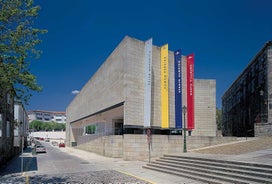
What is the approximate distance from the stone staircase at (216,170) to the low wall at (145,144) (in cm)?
558

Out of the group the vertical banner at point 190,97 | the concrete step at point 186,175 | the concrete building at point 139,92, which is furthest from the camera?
the vertical banner at point 190,97

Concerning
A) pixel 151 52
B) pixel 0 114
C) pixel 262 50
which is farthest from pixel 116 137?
pixel 262 50

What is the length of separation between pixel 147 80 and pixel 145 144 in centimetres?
650

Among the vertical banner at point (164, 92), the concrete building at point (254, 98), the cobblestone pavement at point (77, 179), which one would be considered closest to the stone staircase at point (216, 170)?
the cobblestone pavement at point (77, 179)

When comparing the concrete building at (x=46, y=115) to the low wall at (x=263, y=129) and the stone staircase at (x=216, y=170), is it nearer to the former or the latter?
the low wall at (x=263, y=129)

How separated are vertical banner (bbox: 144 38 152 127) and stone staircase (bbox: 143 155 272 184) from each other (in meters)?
8.29

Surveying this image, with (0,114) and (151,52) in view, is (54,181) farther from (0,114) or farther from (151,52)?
(151,52)

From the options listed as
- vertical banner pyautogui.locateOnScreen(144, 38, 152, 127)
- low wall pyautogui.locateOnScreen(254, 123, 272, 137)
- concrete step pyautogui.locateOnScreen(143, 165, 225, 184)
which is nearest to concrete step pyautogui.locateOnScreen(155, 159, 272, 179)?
concrete step pyautogui.locateOnScreen(143, 165, 225, 184)

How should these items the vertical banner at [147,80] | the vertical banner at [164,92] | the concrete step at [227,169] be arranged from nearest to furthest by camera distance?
the concrete step at [227,169], the vertical banner at [147,80], the vertical banner at [164,92]

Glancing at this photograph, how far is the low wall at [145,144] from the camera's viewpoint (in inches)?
958

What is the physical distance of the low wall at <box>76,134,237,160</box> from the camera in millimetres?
24333

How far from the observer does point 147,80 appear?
2739cm

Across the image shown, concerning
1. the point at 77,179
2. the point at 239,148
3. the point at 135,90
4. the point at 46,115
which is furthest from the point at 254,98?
the point at 46,115

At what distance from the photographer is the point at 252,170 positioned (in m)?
12.8
